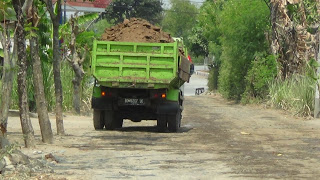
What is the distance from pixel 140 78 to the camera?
18.2 m

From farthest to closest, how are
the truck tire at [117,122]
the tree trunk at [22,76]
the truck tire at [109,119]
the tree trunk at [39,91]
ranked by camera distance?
1. the truck tire at [117,122]
2. the truck tire at [109,119]
3. the tree trunk at [39,91]
4. the tree trunk at [22,76]

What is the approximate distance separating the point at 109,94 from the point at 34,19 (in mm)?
4052

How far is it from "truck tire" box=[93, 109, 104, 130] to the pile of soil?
1.99m

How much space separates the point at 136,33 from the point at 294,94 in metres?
11.4

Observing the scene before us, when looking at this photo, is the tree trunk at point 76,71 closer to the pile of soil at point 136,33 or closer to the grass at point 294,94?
the pile of soil at point 136,33

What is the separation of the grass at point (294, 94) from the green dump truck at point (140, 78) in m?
8.44

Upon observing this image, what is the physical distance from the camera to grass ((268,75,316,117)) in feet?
87.1

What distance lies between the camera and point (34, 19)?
612 inches

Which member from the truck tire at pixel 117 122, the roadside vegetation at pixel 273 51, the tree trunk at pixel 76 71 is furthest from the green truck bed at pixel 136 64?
the roadside vegetation at pixel 273 51

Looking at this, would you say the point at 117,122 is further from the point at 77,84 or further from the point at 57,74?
the point at 77,84

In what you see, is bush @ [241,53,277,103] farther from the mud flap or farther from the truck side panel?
the truck side panel

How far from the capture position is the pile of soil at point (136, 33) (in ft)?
62.4

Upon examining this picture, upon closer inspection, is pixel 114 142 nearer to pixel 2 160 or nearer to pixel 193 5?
pixel 2 160

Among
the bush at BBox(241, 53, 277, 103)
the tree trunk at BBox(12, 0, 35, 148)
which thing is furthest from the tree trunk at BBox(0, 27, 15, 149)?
the bush at BBox(241, 53, 277, 103)
